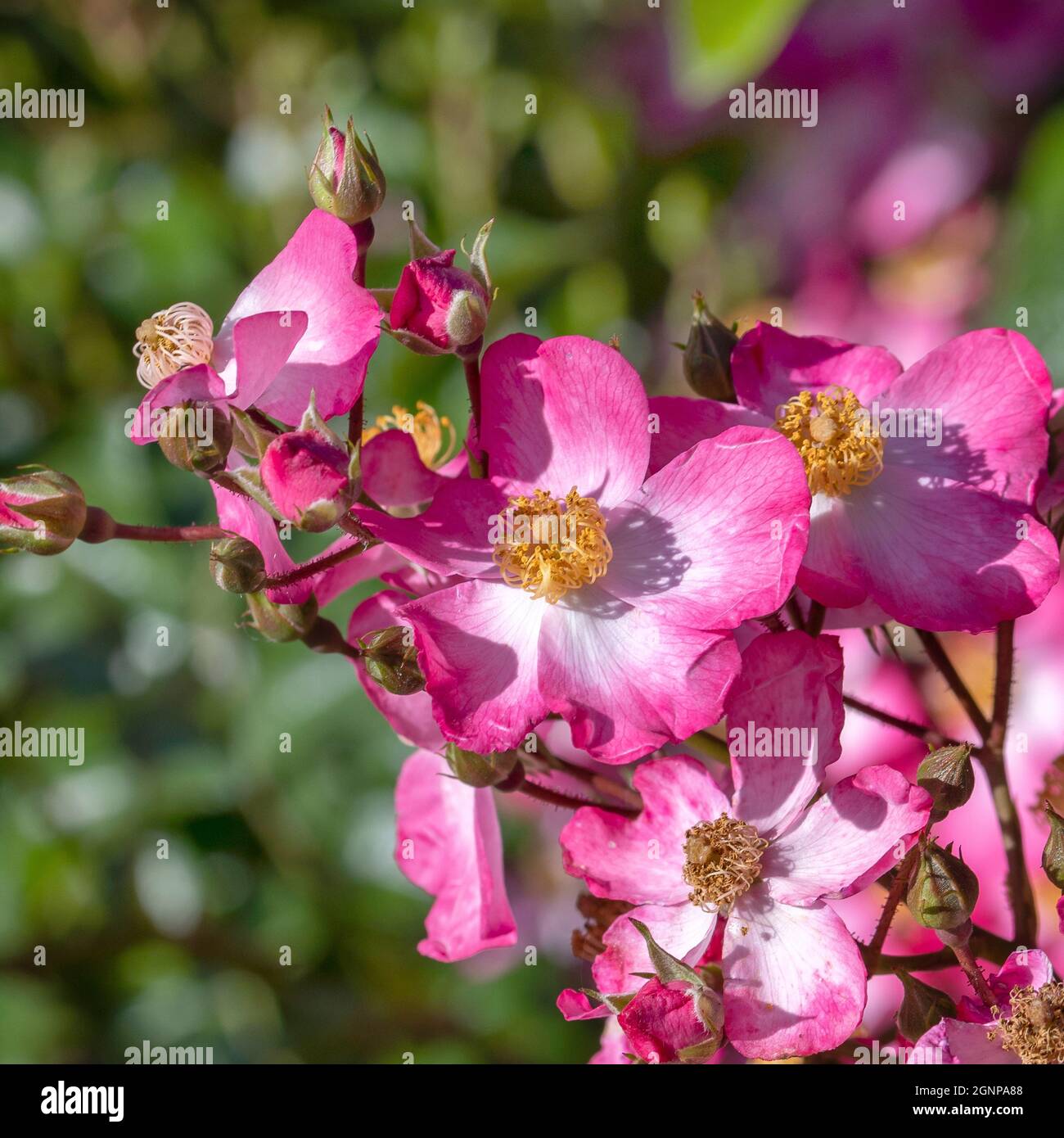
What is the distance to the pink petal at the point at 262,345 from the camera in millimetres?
616

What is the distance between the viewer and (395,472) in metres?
0.69

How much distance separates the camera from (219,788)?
1604 mm

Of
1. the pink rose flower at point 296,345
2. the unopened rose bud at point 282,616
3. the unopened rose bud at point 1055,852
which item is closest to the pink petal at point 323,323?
the pink rose flower at point 296,345

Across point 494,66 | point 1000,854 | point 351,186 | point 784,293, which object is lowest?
point 1000,854

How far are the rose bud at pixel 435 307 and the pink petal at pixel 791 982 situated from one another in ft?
1.14

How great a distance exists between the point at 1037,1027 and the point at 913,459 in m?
0.33

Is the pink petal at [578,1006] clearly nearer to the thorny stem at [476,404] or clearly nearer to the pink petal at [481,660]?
the pink petal at [481,660]

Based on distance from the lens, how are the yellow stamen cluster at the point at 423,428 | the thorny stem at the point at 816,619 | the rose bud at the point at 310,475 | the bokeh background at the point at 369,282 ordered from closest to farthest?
the rose bud at the point at 310,475 < the thorny stem at the point at 816,619 < the yellow stamen cluster at the point at 423,428 < the bokeh background at the point at 369,282

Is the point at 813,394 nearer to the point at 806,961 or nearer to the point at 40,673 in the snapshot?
the point at 806,961

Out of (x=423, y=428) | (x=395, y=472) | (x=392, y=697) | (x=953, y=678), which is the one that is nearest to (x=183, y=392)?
(x=395, y=472)

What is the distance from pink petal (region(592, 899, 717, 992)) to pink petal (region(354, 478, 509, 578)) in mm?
202

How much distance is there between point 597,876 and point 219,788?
3.49 feet
